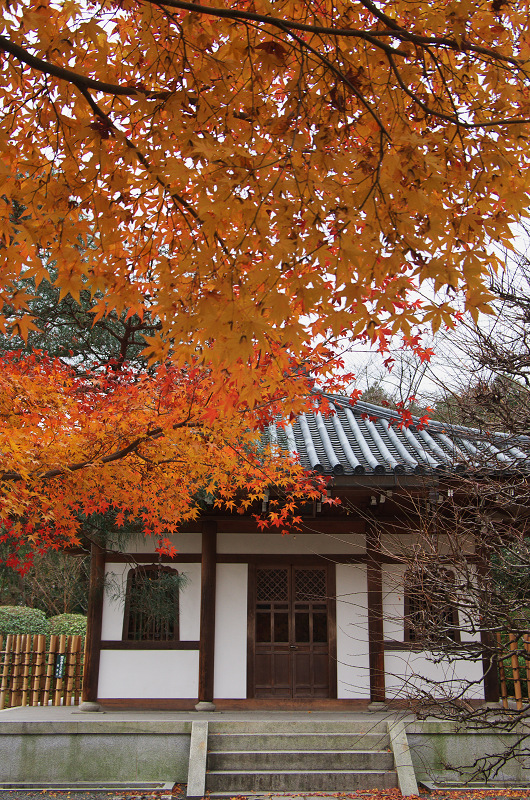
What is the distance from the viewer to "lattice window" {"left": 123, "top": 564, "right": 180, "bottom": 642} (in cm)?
920

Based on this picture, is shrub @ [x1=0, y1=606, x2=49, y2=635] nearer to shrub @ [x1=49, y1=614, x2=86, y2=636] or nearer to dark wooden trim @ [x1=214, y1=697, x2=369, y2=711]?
shrub @ [x1=49, y1=614, x2=86, y2=636]

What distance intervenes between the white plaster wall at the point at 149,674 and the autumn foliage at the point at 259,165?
626 centimetres

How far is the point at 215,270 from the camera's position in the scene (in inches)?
123

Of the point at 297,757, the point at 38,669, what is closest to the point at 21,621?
the point at 38,669

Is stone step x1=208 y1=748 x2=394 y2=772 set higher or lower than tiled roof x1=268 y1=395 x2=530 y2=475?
lower

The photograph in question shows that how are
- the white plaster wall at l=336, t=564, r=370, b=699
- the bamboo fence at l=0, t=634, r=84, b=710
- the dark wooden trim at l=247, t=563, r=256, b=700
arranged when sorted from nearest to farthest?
the white plaster wall at l=336, t=564, r=370, b=699 < the dark wooden trim at l=247, t=563, r=256, b=700 < the bamboo fence at l=0, t=634, r=84, b=710

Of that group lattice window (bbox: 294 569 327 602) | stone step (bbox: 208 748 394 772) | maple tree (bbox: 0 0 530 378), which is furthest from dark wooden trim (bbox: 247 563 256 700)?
maple tree (bbox: 0 0 530 378)

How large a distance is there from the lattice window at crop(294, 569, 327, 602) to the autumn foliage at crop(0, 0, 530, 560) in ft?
19.1

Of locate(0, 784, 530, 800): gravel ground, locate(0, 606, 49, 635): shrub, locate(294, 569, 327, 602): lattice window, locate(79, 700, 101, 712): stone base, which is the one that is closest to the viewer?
locate(0, 784, 530, 800): gravel ground

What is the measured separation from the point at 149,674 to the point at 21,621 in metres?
7.28

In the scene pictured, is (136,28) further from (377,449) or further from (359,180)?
(377,449)

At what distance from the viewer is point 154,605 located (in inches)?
360

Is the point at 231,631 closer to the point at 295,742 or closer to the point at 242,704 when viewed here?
the point at 242,704

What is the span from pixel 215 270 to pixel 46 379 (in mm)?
4161
